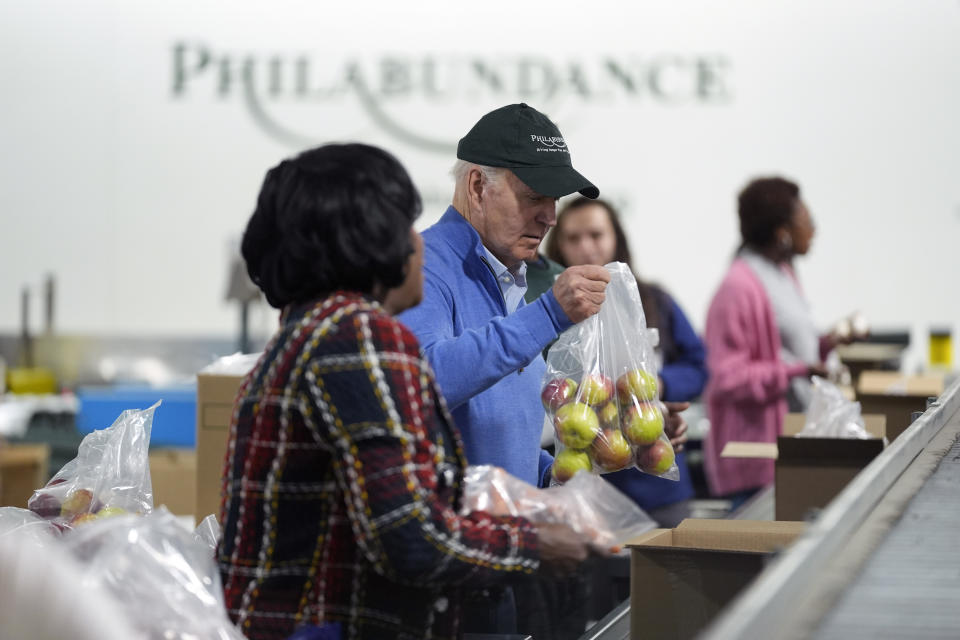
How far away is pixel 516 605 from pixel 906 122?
5.05 m

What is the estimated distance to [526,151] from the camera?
191 centimetres

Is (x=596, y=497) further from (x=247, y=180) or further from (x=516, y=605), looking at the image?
(x=247, y=180)

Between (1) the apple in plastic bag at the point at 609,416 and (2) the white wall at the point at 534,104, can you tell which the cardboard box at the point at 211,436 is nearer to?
(1) the apple in plastic bag at the point at 609,416

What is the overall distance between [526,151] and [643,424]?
452 millimetres

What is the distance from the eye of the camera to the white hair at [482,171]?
194 centimetres

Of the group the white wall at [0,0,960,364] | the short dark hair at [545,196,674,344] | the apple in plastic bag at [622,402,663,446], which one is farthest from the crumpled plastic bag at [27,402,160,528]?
the white wall at [0,0,960,364]

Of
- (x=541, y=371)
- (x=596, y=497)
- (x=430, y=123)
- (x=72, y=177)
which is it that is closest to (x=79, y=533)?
(x=596, y=497)

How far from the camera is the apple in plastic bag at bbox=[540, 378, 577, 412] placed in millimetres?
1965

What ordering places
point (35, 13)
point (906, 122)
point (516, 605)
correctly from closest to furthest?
point (516, 605)
point (906, 122)
point (35, 13)

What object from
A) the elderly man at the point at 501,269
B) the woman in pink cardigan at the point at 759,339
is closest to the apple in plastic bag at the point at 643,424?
the elderly man at the point at 501,269

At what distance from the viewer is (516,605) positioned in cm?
154

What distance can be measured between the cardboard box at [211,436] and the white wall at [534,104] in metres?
3.91

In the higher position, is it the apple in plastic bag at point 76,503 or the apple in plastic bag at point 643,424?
the apple in plastic bag at point 643,424

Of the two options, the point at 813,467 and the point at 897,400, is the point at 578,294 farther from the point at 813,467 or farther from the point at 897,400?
the point at 897,400
